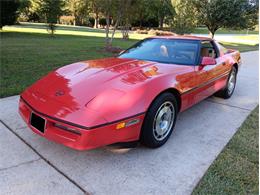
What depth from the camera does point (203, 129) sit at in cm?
392

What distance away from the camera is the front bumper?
98.2 inches

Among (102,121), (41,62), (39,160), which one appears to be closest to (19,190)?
(39,160)

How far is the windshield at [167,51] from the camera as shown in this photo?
157 inches

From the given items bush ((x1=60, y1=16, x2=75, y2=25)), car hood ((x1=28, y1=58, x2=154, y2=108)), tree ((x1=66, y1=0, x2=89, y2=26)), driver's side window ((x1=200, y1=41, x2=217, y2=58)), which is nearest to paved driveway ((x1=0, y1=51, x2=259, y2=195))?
car hood ((x1=28, y1=58, x2=154, y2=108))

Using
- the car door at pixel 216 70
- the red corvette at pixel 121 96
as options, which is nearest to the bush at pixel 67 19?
the car door at pixel 216 70

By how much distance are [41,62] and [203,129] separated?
5534 millimetres

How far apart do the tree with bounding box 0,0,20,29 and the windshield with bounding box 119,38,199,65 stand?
15.4 meters

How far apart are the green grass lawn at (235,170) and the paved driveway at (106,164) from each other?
10 centimetres

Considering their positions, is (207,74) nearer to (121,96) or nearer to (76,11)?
(121,96)

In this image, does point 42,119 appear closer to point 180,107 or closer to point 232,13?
point 180,107

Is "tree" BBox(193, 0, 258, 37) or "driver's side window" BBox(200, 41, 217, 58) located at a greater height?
"tree" BBox(193, 0, 258, 37)

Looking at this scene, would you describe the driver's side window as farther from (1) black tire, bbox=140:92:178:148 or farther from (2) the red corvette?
(1) black tire, bbox=140:92:178:148

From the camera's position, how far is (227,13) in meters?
17.2

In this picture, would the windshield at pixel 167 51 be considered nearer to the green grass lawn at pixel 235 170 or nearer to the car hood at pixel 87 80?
the car hood at pixel 87 80
